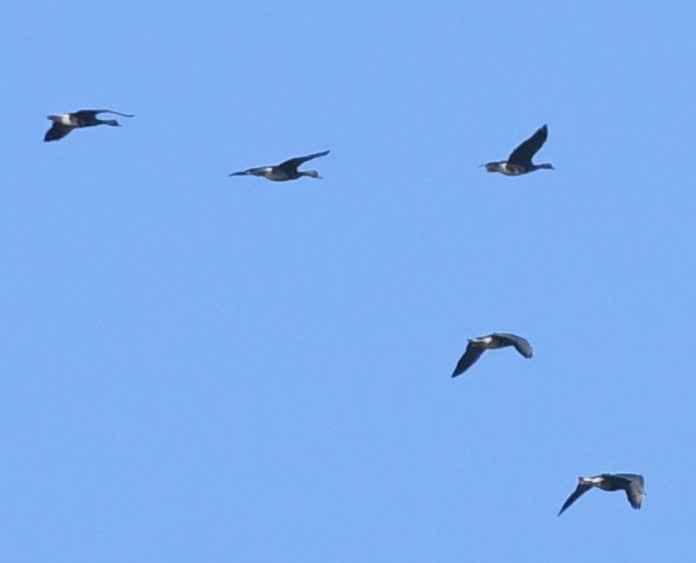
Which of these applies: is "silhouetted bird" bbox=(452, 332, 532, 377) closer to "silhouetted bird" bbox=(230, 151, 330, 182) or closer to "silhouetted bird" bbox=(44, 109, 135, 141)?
"silhouetted bird" bbox=(230, 151, 330, 182)

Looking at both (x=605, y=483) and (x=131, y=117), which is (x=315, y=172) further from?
(x=605, y=483)

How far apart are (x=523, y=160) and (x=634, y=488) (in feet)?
33.1

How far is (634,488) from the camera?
166 feet

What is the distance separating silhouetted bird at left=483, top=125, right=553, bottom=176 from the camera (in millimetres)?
56656

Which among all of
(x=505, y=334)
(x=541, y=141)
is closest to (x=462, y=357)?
(x=505, y=334)

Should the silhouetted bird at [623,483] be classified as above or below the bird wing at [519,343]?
below

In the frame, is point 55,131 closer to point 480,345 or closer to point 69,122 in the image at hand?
point 69,122

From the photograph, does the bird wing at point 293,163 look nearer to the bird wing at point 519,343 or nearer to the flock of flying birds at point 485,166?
the flock of flying birds at point 485,166

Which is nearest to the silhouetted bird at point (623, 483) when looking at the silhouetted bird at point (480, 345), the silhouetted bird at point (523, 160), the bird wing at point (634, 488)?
the bird wing at point (634, 488)

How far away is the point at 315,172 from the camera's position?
5903 cm

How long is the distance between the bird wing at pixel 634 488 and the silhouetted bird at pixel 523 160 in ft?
31.0

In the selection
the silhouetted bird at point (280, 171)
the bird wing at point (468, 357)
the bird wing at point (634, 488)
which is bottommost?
the bird wing at point (634, 488)

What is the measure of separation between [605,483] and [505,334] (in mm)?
5712

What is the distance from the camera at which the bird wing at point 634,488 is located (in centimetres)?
5034
